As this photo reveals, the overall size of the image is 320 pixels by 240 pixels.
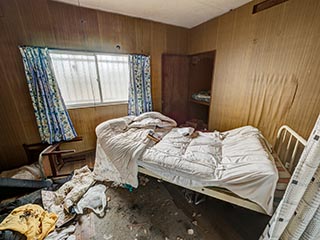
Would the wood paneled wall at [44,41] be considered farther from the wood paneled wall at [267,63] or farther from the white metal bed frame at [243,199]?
the white metal bed frame at [243,199]

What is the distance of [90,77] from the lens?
8.78ft

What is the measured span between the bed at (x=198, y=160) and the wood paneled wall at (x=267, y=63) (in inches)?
12.7

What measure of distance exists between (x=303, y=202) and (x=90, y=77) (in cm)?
315

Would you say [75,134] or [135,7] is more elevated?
[135,7]

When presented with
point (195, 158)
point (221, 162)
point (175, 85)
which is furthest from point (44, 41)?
point (221, 162)

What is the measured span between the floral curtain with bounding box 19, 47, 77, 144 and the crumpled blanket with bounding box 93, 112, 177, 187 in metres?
0.87

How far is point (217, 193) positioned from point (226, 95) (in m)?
1.89

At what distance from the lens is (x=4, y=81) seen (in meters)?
2.10

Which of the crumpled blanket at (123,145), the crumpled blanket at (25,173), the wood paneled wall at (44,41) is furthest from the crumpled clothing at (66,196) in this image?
the wood paneled wall at (44,41)

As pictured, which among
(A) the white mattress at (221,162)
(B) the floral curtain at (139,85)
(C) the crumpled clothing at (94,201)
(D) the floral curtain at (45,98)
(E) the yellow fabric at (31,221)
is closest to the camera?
(A) the white mattress at (221,162)

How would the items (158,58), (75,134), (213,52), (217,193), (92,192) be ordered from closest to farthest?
(217,193)
(92,192)
(75,134)
(213,52)
(158,58)

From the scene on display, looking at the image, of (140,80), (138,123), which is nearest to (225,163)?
(138,123)

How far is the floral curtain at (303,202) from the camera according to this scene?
0.88 meters

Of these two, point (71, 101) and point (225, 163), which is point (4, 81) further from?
point (225, 163)
